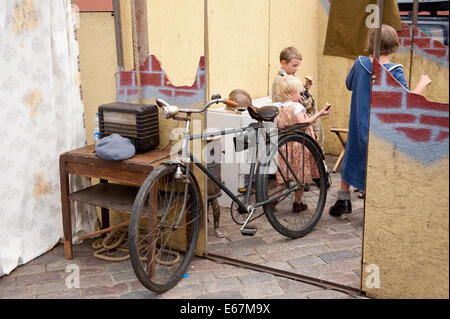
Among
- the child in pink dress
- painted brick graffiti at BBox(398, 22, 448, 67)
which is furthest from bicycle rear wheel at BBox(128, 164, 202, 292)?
painted brick graffiti at BBox(398, 22, 448, 67)

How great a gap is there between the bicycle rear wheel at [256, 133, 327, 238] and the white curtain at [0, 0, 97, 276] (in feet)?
5.42

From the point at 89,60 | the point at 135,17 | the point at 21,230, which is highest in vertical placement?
the point at 135,17

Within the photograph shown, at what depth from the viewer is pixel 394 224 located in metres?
3.60

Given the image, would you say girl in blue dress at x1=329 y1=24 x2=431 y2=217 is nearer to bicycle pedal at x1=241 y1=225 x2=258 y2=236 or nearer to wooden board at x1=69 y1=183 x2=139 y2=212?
bicycle pedal at x1=241 y1=225 x2=258 y2=236

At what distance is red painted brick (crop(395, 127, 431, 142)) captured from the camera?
3359 millimetres

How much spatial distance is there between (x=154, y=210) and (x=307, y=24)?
482 cm

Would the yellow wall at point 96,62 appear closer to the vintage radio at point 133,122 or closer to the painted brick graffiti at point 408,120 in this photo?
the vintage radio at point 133,122

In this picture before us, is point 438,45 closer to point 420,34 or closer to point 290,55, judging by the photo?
point 420,34

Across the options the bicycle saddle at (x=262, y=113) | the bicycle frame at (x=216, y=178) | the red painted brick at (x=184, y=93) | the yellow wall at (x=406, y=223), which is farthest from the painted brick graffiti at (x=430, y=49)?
the red painted brick at (x=184, y=93)

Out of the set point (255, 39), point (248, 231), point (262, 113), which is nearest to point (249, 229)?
point (248, 231)

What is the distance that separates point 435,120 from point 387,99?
34 cm
